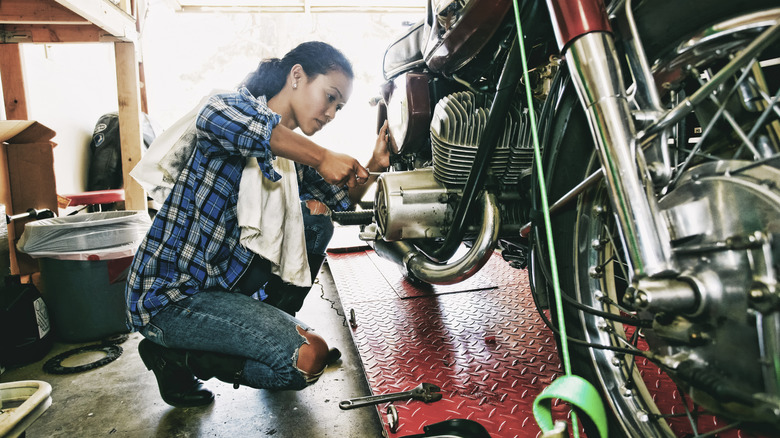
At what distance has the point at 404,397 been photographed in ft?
3.85

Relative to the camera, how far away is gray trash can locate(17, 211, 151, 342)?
6.04ft

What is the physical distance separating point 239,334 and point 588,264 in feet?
2.94

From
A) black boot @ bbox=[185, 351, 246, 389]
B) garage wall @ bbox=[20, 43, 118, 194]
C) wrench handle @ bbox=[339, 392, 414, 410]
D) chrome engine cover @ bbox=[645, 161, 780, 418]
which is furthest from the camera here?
garage wall @ bbox=[20, 43, 118, 194]

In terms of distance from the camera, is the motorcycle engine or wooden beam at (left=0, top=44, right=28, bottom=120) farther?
wooden beam at (left=0, top=44, right=28, bottom=120)

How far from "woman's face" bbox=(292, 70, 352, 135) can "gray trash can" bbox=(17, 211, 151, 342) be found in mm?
1046

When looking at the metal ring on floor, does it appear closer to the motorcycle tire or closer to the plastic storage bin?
the plastic storage bin

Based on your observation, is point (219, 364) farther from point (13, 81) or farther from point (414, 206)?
point (13, 81)

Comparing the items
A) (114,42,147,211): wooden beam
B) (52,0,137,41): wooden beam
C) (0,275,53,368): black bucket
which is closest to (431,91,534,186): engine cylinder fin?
(52,0,137,41): wooden beam

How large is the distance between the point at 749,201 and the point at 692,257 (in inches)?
3.7

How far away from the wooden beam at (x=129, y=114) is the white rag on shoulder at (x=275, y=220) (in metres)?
1.32

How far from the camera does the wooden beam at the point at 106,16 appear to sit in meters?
1.69

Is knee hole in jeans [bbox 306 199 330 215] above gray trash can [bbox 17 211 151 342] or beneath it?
above

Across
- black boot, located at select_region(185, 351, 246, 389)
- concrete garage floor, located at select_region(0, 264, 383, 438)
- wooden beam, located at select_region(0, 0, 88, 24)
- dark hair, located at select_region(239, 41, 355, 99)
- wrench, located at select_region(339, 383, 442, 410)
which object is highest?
wooden beam, located at select_region(0, 0, 88, 24)

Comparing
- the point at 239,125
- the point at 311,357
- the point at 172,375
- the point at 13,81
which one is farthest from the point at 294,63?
the point at 13,81
